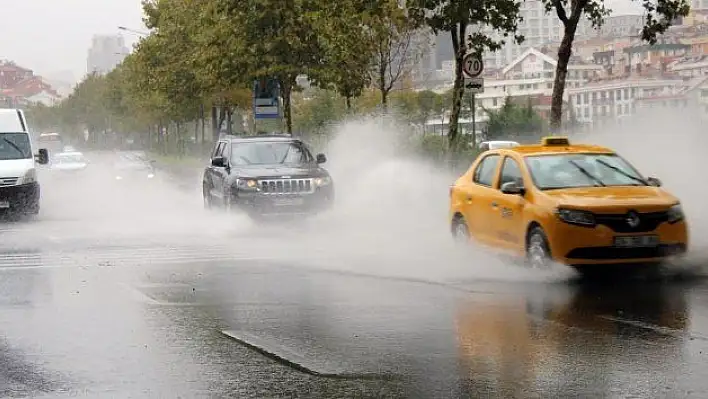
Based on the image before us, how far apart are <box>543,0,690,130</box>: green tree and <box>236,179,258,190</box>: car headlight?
631 cm

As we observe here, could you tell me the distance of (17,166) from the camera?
2783cm

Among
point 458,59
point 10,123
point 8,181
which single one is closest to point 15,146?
point 10,123

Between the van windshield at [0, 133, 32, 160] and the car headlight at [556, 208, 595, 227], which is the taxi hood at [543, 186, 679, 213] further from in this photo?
the van windshield at [0, 133, 32, 160]

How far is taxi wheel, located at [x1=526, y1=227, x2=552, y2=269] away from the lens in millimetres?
13531

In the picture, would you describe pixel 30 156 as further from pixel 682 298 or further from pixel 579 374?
pixel 579 374

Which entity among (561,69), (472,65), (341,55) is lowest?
(561,69)

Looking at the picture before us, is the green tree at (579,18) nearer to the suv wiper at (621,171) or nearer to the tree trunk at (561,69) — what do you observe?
the tree trunk at (561,69)

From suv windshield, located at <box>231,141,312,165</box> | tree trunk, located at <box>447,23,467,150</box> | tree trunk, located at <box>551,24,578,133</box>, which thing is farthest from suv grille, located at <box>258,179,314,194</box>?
tree trunk, located at <box>447,23,467,150</box>

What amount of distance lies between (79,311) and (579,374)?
5.62 metres

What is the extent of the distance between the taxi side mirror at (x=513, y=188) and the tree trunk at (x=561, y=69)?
33.3ft

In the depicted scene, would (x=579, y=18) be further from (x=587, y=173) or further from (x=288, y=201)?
(x=587, y=173)

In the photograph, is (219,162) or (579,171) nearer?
(579,171)

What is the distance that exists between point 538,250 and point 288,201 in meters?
10.3

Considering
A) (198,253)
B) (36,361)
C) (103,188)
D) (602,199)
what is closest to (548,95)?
(103,188)
